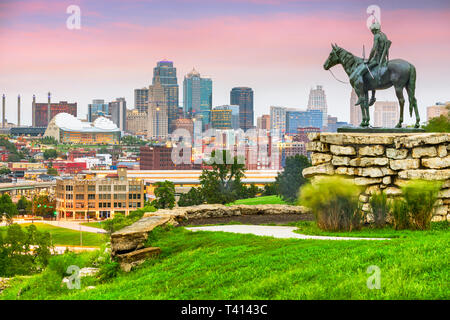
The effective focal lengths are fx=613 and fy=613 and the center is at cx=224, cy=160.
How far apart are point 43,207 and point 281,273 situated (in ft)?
239

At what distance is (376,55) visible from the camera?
10.8 m

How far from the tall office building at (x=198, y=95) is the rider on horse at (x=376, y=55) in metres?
164

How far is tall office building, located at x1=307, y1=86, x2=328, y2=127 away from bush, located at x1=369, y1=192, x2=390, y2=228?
74.9 meters

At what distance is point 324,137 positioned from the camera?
1041 centimetres

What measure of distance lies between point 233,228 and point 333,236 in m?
1.90

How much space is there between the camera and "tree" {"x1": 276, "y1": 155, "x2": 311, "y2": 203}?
3026 centimetres

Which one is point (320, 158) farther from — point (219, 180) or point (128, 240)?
point (219, 180)

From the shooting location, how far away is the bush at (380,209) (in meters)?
9.24

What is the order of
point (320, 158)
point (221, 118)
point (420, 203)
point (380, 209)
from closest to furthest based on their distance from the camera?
1. point (420, 203)
2. point (380, 209)
3. point (320, 158)
4. point (221, 118)

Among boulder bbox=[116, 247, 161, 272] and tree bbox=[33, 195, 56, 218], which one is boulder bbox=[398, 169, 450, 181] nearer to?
boulder bbox=[116, 247, 161, 272]

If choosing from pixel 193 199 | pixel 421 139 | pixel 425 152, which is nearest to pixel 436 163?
pixel 425 152

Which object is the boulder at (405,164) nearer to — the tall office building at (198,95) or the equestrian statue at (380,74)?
the equestrian statue at (380,74)

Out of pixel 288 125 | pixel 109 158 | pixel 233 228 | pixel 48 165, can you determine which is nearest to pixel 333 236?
pixel 233 228
